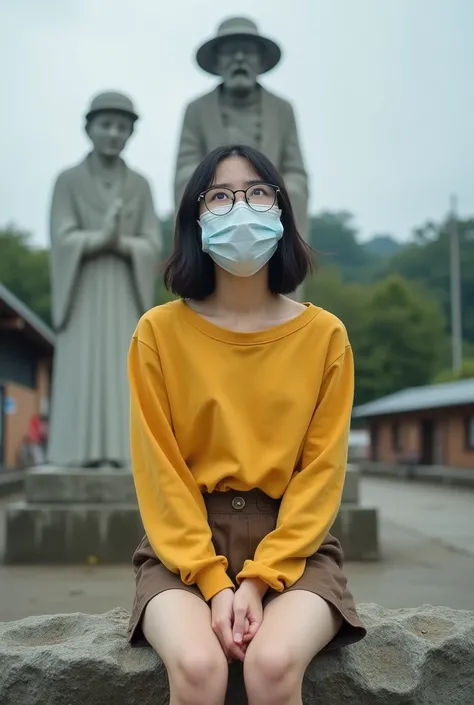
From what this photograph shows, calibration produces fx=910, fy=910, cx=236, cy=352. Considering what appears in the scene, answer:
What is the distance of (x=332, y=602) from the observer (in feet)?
7.82

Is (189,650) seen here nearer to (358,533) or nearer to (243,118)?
(358,533)

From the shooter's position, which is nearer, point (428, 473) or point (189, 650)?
point (189, 650)

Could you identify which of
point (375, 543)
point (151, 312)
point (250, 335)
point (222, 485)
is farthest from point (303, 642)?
point (375, 543)

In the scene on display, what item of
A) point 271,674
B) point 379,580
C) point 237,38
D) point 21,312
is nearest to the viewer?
point 271,674

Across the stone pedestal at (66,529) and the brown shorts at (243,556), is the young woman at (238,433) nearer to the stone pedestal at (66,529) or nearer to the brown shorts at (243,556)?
the brown shorts at (243,556)

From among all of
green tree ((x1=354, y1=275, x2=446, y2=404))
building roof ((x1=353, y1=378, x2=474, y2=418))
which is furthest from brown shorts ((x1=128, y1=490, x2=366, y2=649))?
green tree ((x1=354, y1=275, x2=446, y2=404))

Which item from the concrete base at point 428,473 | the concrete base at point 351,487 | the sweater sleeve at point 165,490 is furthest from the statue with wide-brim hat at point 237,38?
the concrete base at point 428,473

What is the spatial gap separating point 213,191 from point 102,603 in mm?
2920

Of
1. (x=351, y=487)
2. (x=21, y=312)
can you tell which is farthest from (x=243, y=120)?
(x=21, y=312)

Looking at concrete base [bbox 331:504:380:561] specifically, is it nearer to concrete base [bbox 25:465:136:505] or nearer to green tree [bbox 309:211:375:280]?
concrete base [bbox 25:465:136:505]

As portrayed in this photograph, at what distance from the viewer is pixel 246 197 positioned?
108 inches

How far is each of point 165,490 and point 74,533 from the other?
171 inches

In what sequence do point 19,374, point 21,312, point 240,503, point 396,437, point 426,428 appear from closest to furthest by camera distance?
point 240,503
point 21,312
point 19,374
point 426,428
point 396,437

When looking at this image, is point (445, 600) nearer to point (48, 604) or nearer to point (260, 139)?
point (48, 604)
